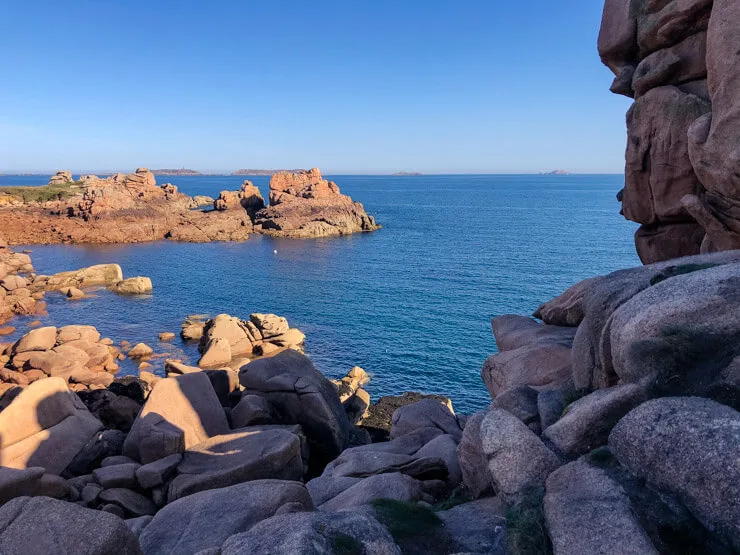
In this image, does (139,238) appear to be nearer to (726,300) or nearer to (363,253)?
(363,253)

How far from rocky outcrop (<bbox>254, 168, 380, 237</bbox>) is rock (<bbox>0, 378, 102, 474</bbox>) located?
91643 millimetres

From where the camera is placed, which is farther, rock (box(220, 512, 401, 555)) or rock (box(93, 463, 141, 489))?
rock (box(93, 463, 141, 489))

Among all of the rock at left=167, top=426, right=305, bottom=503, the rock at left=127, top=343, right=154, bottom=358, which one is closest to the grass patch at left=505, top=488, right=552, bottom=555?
the rock at left=167, top=426, right=305, bottom=503

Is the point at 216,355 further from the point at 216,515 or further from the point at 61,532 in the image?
the point at 61,532

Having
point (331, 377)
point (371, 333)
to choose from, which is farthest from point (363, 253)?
point (331, 377)

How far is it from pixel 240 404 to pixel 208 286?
4984cm

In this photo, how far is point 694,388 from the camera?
11250 millimetres

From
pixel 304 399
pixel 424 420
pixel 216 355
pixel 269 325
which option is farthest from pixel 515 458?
pixel 269 325

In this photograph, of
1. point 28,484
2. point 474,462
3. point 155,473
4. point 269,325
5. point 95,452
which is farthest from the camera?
point 269,325

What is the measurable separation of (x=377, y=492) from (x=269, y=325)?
36.8m

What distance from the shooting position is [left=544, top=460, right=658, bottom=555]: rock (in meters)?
8.82

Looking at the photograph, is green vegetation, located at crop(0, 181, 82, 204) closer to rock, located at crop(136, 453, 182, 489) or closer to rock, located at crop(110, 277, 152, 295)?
Result: rock, located at crop(110, 277, 152, 295)

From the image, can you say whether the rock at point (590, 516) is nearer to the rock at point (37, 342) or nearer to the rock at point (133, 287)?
the rock at point (37, 342)

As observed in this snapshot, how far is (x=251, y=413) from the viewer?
24516mm
